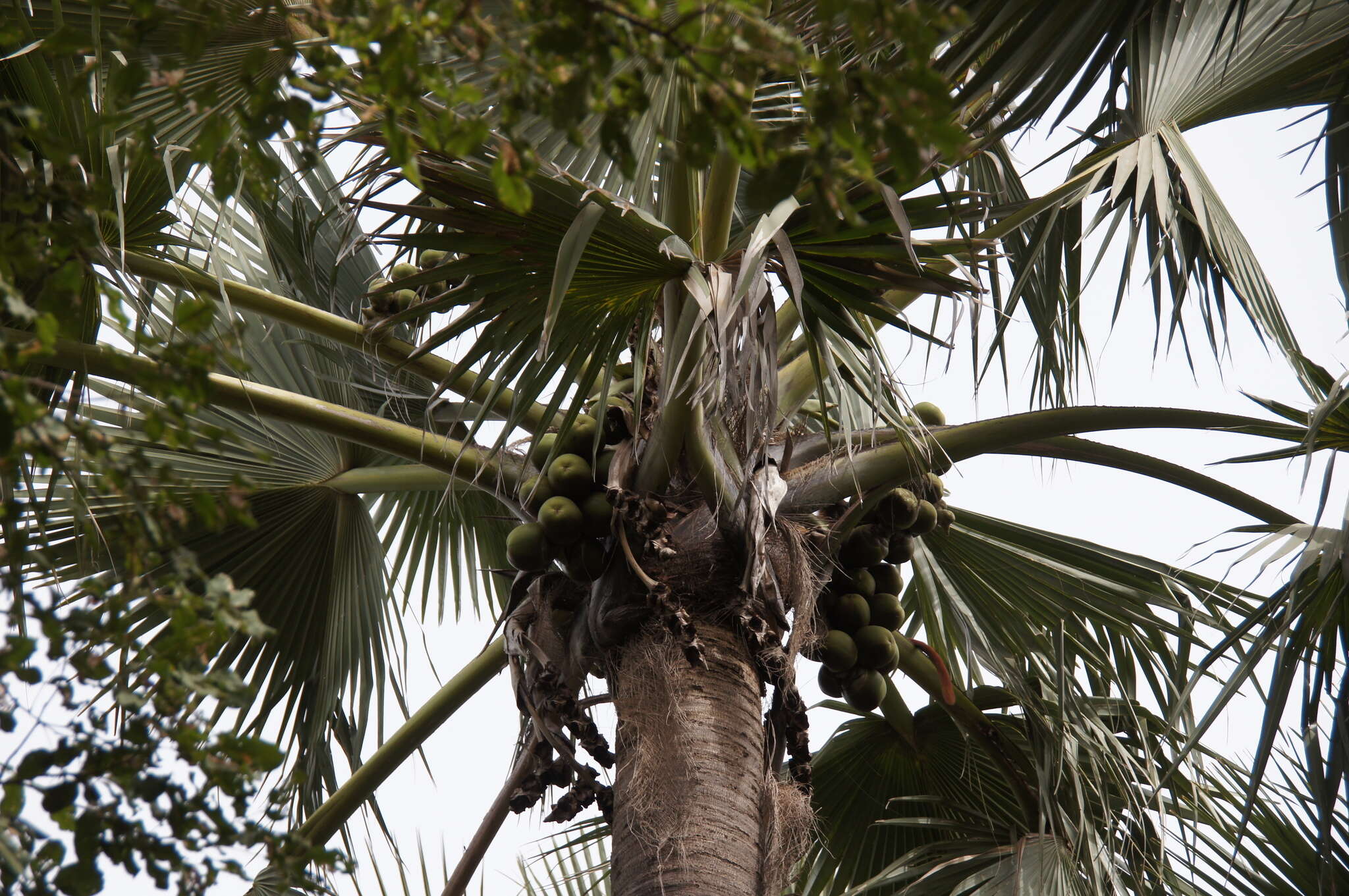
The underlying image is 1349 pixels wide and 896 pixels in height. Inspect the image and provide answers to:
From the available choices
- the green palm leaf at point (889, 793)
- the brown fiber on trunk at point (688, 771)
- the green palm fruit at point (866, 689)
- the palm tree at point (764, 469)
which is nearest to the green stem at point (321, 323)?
the palm tree at point (764, 469)

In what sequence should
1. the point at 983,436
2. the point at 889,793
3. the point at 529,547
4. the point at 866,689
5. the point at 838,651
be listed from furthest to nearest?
1. the point at 889,793
2. the point at 866,689
3. the point at 838,651
4. the point at 983,436
5. the point at 529,547

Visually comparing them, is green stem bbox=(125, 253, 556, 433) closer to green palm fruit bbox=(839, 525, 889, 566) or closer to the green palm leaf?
green palm fruit bbox=(839, 525, 889, 566)

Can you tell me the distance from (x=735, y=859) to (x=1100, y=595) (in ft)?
6.57

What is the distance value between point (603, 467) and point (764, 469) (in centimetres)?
46

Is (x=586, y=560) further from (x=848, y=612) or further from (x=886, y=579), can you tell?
(x=886, y=579)

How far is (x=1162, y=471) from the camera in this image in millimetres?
4004

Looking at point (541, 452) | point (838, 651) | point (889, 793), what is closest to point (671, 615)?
point (541, 452)

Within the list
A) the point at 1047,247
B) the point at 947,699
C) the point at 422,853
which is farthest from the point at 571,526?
the point at 422,853

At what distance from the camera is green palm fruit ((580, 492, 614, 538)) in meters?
3.52

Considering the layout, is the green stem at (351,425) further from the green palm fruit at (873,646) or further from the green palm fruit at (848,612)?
the green palm fruit at (873,646)

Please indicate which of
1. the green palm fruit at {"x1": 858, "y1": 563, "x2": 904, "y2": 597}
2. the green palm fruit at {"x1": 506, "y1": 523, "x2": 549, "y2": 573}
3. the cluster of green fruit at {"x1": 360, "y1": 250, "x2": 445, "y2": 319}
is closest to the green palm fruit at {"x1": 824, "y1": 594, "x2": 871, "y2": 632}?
the green palm fruit at {"x1": 858, "y1": 563, "x2": 904, "y2": 597}

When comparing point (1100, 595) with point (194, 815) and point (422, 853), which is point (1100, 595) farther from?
point (194, 815)

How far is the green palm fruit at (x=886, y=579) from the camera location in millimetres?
4129

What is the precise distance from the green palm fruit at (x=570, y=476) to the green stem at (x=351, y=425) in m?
0.15
